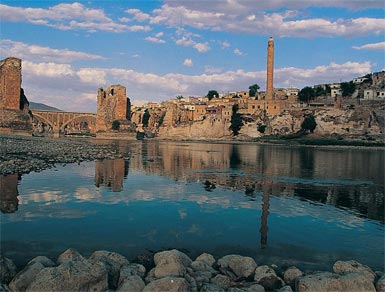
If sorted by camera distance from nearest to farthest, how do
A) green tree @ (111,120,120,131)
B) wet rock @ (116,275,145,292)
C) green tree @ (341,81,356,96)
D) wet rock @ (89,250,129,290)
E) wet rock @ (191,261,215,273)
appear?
wet rock @ (116,275,145,292) < wet rock @ (89,250,129,290) < wet rock @ (191,261,215,273) < green tree @ (111,120,120,131) < green tree @ (341,81,356,96)

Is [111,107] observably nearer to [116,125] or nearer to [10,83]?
[116,125]

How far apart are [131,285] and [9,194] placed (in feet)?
32.2

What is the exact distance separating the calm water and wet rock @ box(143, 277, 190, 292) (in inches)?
99.8

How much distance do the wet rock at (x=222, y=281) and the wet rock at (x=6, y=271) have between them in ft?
11.1

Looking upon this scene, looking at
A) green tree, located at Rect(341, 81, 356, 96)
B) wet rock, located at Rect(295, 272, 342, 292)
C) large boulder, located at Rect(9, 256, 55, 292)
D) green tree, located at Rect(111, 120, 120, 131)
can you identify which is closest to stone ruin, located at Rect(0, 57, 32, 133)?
green tree, located at Rect(111, 120, 120, 131)

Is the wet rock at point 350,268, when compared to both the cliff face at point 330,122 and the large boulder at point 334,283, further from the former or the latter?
the cliff face at point 330,122

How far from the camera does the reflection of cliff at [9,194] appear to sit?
38.6ft

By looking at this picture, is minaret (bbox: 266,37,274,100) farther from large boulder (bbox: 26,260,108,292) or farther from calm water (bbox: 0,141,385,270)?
large boulder (bbox: 26,260,108,292)

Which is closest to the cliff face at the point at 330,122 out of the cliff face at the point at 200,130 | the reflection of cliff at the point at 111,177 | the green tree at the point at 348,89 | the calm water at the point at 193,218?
the cliff face at the point at 200,130

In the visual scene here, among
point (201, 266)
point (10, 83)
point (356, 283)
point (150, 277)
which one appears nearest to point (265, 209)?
point (201, 266)

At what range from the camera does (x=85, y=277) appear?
5402 mm

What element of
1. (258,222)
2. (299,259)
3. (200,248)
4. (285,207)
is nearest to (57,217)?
(200,248)

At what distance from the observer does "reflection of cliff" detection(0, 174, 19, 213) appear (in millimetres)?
11779

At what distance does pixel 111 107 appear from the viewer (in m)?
99.2
